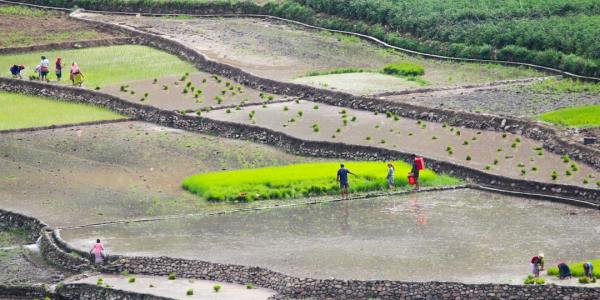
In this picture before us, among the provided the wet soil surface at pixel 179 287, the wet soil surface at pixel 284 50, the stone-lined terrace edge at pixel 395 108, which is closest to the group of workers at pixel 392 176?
the stone-lined terrace edge at pixel 395 108

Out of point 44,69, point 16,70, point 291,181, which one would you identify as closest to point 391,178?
point 291,181

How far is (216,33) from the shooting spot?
9662cm

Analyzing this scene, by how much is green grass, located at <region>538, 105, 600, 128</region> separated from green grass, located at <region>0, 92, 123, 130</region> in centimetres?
1965

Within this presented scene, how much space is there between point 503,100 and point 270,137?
1033 cm

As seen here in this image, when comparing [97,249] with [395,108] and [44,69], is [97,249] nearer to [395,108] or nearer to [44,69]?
[395,108]

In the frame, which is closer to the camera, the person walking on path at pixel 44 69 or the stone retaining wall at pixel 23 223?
the stone retaining wall at pixel 23 223

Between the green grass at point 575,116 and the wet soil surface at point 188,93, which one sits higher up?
the green grass at point 575,116

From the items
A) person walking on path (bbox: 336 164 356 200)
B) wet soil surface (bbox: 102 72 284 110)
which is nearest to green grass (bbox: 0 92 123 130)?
wet soil surface (bbox: 102 72 284 110)

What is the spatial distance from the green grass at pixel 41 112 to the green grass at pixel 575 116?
1965cm

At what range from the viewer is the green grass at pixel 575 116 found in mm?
68650

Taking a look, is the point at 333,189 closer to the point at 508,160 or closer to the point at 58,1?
the point at 508,160

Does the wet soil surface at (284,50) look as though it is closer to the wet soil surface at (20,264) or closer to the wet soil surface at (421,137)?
the wet soil surface at (421,137)

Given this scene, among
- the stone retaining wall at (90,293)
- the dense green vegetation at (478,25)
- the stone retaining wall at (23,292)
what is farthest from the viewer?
the dense green vegetation at (478,25)

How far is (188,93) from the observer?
267 feet
